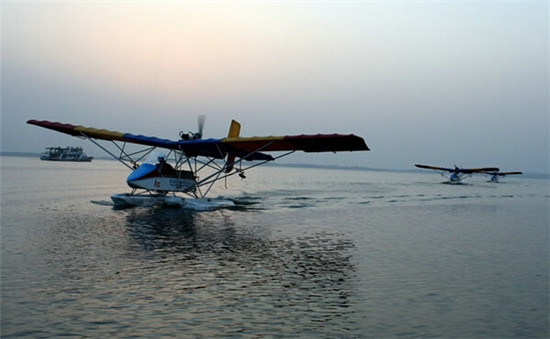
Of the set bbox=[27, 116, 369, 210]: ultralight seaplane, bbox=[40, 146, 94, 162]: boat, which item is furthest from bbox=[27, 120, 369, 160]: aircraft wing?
bbox=[40, 146, 94, 162]: boat

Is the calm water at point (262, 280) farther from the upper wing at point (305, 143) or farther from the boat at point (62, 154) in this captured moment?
the boat at point (62, 154)

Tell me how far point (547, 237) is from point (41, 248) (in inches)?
648

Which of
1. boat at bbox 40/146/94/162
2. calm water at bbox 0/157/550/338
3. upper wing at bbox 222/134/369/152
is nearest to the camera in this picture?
calm water at bbox 0/157/550/338

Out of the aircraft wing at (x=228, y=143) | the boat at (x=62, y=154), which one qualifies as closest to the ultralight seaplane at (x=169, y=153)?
the aircraft wing at (x=228, y=143)

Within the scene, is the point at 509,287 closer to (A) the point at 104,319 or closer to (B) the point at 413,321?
(B) the point at 413,321

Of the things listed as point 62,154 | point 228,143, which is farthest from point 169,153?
point 62,154

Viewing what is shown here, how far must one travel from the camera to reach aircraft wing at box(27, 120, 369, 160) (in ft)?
59.1

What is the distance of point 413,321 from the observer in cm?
669

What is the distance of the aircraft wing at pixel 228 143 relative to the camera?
18028mm

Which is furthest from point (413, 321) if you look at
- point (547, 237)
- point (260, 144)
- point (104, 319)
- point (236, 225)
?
point (260, 144)

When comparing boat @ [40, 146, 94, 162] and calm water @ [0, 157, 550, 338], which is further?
boat @ [40, 146, 94, 162]

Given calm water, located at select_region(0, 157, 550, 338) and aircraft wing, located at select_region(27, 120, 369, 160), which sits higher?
aircraft wing, located at select_region(27, 120, 369, 160)

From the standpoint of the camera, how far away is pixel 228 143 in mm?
20750

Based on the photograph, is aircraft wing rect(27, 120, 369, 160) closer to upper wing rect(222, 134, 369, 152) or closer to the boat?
upper wing rect(222, 134, 369, 152)
